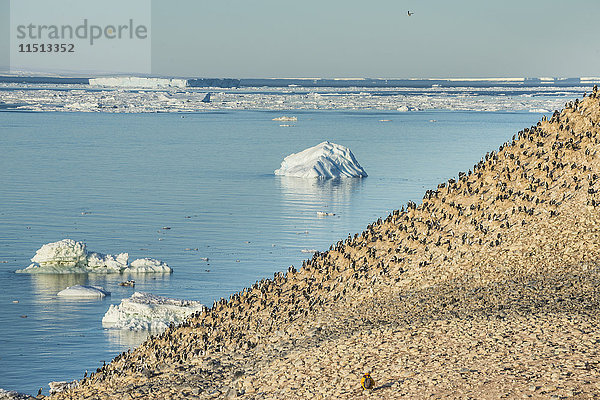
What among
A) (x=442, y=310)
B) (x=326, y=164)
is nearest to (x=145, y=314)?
(x=442, y=310)

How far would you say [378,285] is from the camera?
766 inches

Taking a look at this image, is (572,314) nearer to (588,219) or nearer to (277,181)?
(588,219)

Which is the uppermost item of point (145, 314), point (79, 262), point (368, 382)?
point (368, 382)

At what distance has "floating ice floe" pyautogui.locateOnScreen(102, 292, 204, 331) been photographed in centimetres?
2523

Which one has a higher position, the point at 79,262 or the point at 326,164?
the point at 326,164

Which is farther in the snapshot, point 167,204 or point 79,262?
point 167,204

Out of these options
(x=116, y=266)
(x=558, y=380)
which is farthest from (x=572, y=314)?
(x=116, y=266)

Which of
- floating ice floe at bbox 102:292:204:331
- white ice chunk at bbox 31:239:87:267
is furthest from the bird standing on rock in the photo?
white ice chunk at bbox 31:239:87:267

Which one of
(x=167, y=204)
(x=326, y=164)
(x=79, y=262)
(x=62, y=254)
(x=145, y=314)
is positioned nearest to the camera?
(x=145, y=314)

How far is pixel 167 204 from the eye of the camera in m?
47.4

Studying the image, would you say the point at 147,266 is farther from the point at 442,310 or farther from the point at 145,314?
the point at 442,310

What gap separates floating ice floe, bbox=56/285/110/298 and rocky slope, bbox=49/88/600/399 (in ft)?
28.4

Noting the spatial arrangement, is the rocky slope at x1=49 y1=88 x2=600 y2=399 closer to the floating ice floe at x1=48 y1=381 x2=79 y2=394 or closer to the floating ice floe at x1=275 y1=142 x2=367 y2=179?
the floating ice floe at x1=48 y1=381 x2=79 y2=394

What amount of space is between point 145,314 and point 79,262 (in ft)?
24.7
